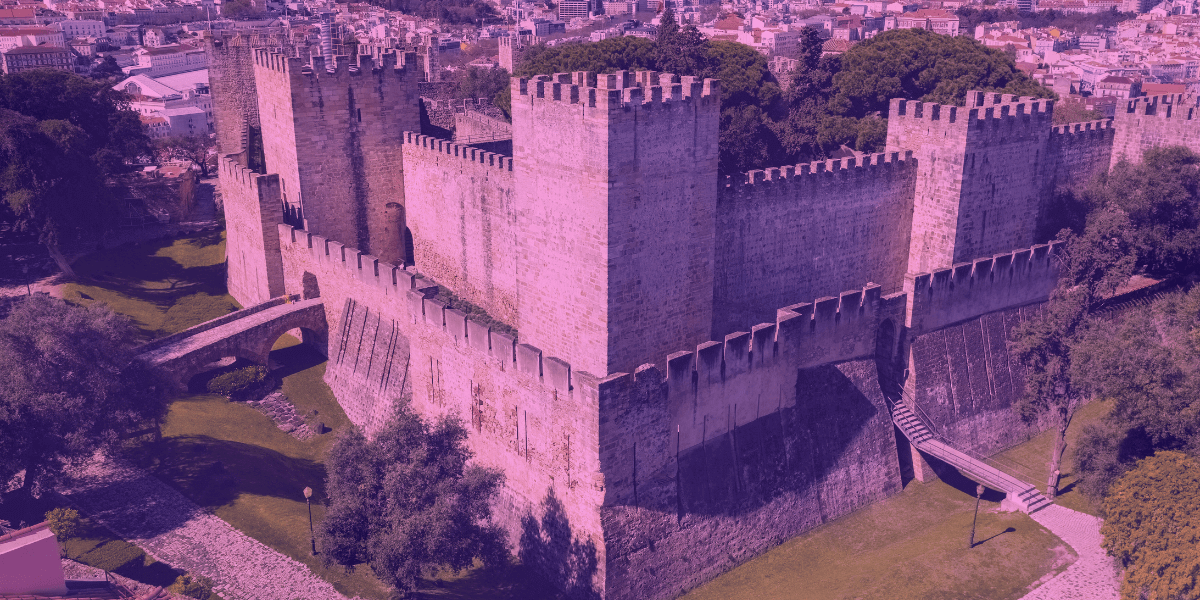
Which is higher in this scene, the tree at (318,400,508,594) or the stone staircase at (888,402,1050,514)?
the tree at (318,400,508,594)

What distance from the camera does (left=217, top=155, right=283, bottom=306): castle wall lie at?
3294cm

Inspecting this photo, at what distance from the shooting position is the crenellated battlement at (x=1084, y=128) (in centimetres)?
3219

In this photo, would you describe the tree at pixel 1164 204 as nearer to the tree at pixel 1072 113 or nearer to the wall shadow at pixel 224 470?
the tree at pixel 1072 113

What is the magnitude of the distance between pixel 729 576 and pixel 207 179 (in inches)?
1652

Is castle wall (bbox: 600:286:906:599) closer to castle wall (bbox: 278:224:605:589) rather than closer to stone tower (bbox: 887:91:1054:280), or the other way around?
castle wall (bbox: 278:224:605:589)

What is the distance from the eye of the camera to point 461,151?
3053 centimetres

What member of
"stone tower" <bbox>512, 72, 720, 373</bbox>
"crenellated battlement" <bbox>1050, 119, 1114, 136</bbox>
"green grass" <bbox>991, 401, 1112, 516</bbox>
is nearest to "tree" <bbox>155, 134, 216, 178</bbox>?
"stone tower" <bbox>512, 72, 720, 373</bbox>

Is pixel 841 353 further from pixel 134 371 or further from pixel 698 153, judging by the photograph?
pixel 134 371

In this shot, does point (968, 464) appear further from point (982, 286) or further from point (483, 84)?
point (483, 84)

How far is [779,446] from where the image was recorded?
24.1 m

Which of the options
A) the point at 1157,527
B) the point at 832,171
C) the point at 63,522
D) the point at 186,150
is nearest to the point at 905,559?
the point at 1157,527

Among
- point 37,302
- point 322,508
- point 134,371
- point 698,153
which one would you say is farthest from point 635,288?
point 37,302

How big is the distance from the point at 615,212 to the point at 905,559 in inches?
423

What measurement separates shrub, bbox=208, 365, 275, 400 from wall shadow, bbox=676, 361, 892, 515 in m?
14.6
